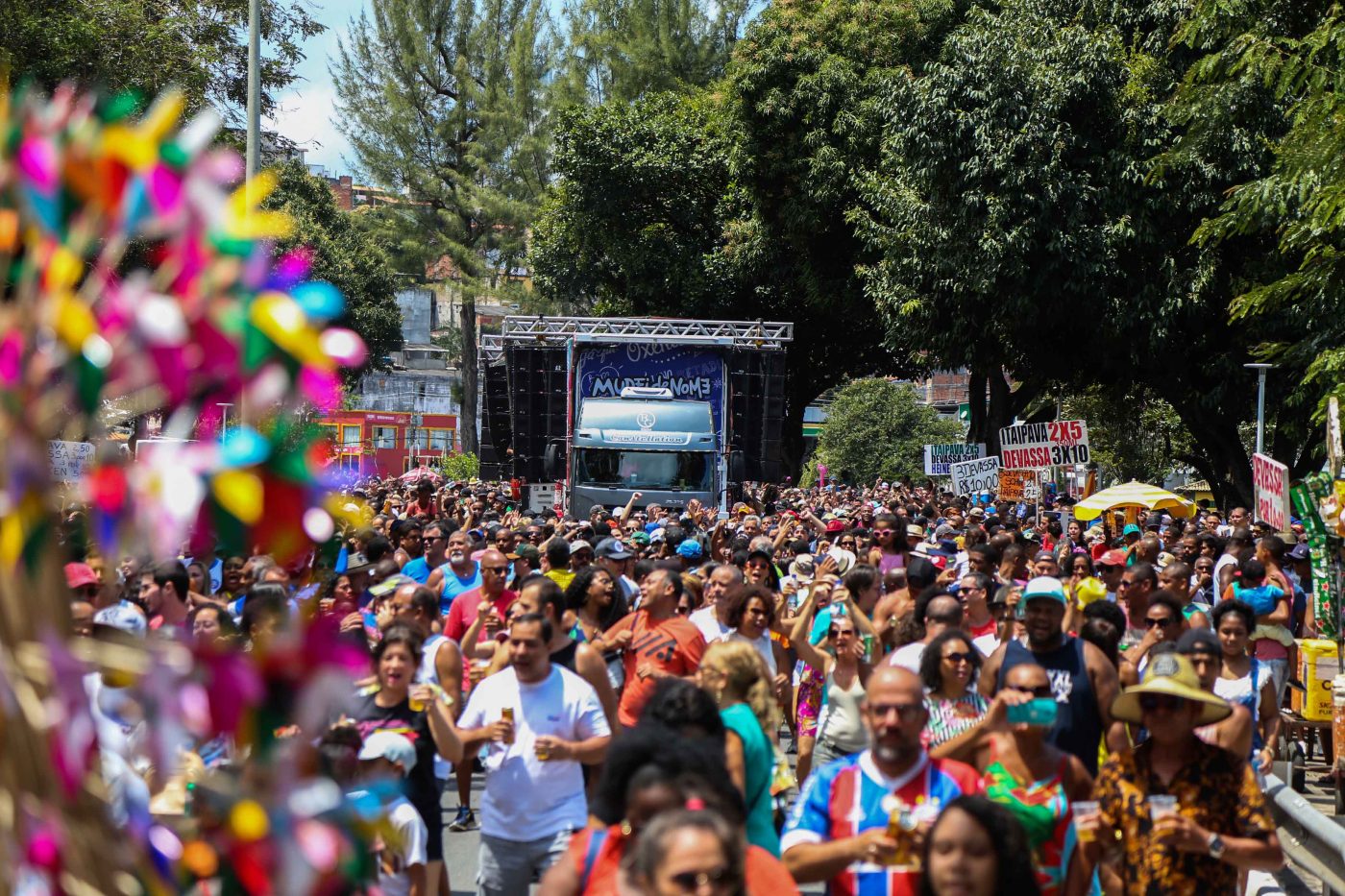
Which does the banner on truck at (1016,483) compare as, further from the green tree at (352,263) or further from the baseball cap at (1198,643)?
the green tree at (352,263)

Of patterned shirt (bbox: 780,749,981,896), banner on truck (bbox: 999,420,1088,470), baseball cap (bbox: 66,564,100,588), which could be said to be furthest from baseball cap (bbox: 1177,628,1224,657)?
banner on truck (bbox: 999,420,1088,470)

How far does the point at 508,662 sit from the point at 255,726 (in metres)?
5.13

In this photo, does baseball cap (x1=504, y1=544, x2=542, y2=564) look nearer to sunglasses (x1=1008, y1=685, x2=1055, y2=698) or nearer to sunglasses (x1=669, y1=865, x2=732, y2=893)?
sunglasses (x1=1008, y1=685, x2=1055, y2=698)

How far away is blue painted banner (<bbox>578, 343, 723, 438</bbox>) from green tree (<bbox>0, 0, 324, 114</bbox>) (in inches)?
260

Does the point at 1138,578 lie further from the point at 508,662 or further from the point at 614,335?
the point at 614,335

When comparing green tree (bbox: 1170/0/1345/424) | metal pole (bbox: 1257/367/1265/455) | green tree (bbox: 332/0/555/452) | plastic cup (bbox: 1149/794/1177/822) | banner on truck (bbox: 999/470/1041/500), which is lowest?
banner on truck (bbox: 999/470/1041/500)

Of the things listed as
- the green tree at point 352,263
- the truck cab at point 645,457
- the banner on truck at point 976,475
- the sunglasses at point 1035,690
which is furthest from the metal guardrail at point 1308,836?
the green tree at point 352,263

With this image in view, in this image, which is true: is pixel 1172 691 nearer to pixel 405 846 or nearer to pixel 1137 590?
pixel 405 846

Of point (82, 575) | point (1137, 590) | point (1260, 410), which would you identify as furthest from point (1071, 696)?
point (1260, 410)

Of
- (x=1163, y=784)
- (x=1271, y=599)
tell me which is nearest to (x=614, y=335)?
(x=1271, y=599)

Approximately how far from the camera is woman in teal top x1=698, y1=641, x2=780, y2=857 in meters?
5.25

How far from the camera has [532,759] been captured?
6355 millimetres

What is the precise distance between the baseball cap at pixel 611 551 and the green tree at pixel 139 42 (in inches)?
356

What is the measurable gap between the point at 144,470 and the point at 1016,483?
26195 millimetres
